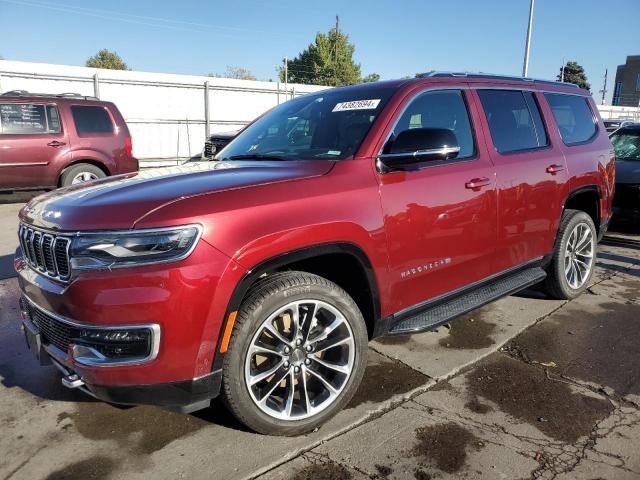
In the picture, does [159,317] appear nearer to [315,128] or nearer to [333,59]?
[315,128]

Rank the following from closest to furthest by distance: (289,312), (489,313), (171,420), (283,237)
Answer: (283,237) < (289,312) < (171,420) < (489,313)

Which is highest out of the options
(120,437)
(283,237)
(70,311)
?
(283,237)

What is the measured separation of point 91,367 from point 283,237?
1.03 m

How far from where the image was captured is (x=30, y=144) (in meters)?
8.67

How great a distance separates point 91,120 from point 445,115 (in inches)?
302

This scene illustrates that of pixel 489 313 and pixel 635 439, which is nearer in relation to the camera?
pixel 635 439

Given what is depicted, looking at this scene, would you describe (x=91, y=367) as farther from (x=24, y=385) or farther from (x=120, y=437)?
(x=24, y=385)

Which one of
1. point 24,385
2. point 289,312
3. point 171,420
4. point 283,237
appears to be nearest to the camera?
point 283,237

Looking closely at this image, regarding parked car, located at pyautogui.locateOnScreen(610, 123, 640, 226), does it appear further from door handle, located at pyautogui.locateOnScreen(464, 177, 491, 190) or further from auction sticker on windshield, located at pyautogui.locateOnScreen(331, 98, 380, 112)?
auction sticker on windshield, located at pyautogui.locateOnScreen(331, 98, 380, 112)

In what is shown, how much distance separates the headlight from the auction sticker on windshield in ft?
5.05

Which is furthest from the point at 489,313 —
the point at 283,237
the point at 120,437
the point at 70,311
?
the point at 70,311

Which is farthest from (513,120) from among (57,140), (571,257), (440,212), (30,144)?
(30,144)

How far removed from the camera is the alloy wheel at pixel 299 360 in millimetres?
2586

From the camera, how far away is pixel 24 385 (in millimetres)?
3281
